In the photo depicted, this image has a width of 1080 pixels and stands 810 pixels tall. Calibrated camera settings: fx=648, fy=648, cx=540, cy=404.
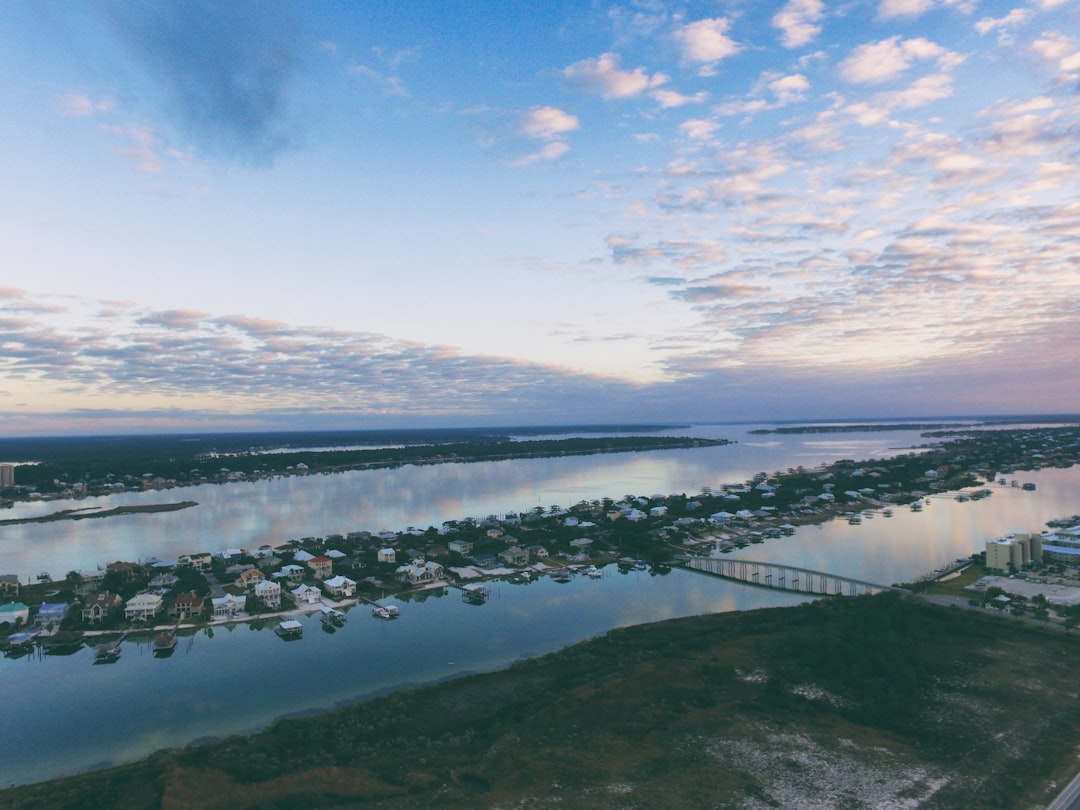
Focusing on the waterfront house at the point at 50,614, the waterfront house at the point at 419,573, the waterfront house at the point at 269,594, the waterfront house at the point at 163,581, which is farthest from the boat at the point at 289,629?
the waterfront house at the point at 50,614

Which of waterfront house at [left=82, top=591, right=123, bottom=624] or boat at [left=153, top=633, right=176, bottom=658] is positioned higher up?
waterfront house at [left=82, top=591, right=123, bottom=624]

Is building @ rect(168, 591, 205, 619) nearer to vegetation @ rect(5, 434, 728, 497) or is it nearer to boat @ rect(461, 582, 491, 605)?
boat @ rect(461, 582, 491, 605)

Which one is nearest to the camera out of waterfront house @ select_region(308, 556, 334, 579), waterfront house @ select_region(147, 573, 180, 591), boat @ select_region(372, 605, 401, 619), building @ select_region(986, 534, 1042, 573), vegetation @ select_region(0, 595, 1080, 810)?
vegetation @ select_region(0, 595, 1080, 810)

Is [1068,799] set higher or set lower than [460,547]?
lower

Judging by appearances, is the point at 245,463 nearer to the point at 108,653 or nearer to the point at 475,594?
the point at 475,594

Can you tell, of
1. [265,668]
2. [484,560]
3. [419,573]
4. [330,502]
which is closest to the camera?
[265,668]

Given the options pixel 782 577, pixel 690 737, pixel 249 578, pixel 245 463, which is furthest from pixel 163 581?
pixel 245 463

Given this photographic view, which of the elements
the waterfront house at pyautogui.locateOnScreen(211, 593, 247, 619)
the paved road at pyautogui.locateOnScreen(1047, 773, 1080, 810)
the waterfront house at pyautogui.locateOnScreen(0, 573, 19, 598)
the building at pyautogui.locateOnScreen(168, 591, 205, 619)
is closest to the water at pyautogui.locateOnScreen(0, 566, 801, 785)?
the waterfront house at pyautogui.locateOnScreen(211, 593, 247, 619)
